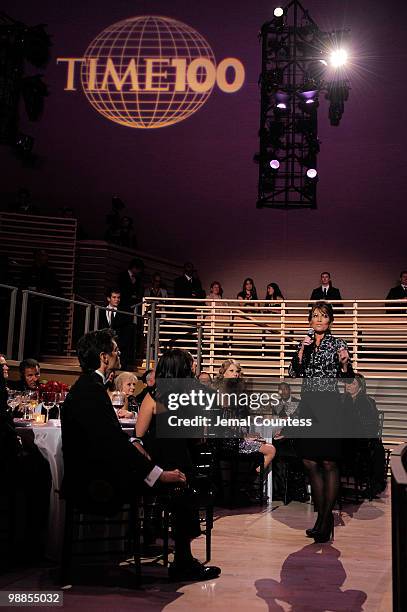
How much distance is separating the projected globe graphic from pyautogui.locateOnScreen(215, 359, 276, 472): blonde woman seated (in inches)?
271

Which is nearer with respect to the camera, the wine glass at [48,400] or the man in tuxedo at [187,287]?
the wine glass at [48,400]

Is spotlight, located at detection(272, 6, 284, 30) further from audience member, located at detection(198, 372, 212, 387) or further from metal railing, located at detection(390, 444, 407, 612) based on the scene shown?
metal railing, located at detection(390, 444, 407, 612)

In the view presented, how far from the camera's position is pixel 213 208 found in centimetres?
1329

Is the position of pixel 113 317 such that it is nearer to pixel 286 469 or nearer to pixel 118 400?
pixel 286 469

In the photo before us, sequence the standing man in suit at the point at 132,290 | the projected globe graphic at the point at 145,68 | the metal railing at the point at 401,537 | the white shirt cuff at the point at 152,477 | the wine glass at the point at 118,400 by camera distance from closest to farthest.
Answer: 1. the metal railing at the point at 401,537
2. the white shirt cuff at the point at 152,477
3. the wine glass at the point at 118,400
4. the standing man in suit at the point at 132,290
5. the projected globe graphic at the point at 145,68

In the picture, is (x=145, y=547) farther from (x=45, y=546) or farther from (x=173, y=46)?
(x=173, y=46)

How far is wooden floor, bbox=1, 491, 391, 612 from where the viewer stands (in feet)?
10.9

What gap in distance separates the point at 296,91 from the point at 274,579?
26.5 feet

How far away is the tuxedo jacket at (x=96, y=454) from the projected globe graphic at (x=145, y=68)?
9.45 m

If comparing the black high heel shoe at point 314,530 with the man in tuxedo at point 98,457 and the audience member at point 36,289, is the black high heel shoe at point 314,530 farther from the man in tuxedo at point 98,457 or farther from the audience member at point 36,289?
the audience member at point 36,289

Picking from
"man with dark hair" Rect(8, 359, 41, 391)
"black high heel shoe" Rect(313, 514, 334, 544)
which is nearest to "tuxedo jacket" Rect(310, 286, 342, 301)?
"man with dark hair" Rect(8, 359, 41, 391)

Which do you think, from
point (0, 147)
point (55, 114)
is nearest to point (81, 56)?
point (55, 114)

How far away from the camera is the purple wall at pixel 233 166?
12344mm

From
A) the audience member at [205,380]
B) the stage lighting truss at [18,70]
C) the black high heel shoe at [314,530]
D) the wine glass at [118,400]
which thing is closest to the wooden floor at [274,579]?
the black high heel shoe at [314,530]
